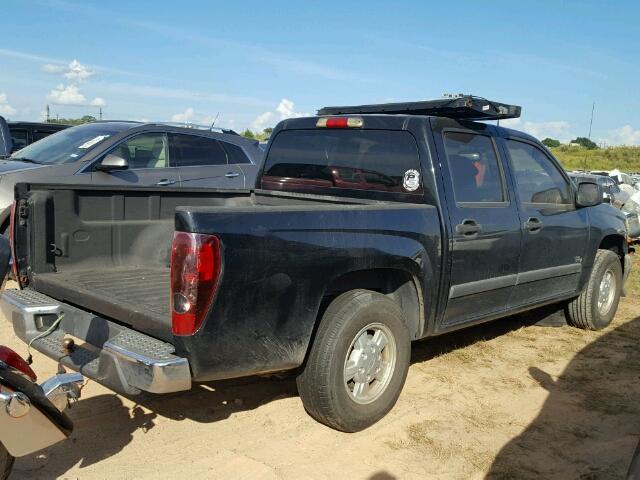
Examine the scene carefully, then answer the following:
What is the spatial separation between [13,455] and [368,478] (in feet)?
5.58

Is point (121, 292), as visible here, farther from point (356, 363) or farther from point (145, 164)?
point (145, 164)

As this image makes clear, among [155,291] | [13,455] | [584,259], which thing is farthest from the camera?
[584,259]

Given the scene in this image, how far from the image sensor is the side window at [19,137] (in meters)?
10.6

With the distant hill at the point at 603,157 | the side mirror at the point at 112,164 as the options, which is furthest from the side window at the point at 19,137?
the distant hill at the point at 603,157

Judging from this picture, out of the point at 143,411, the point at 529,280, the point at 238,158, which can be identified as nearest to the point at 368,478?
the point at 143,411

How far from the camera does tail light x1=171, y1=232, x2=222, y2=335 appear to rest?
116 inches

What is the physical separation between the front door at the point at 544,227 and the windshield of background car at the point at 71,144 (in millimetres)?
4680

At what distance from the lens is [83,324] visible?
3.59 m

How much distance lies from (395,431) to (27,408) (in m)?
2.14

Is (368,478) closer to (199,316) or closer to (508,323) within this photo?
(199,316)

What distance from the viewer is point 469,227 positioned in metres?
4.46

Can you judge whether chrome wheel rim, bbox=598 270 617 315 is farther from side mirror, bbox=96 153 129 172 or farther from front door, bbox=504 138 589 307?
side mirror, bbox=96 153 129 172

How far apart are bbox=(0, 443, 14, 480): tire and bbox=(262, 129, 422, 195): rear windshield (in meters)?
2.81

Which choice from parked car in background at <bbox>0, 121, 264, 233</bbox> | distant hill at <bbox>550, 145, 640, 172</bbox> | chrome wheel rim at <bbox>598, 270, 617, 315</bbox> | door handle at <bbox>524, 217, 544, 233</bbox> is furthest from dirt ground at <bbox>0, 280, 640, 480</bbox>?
distant hill at <bbox>550, 145, 640, 172</bbox>
